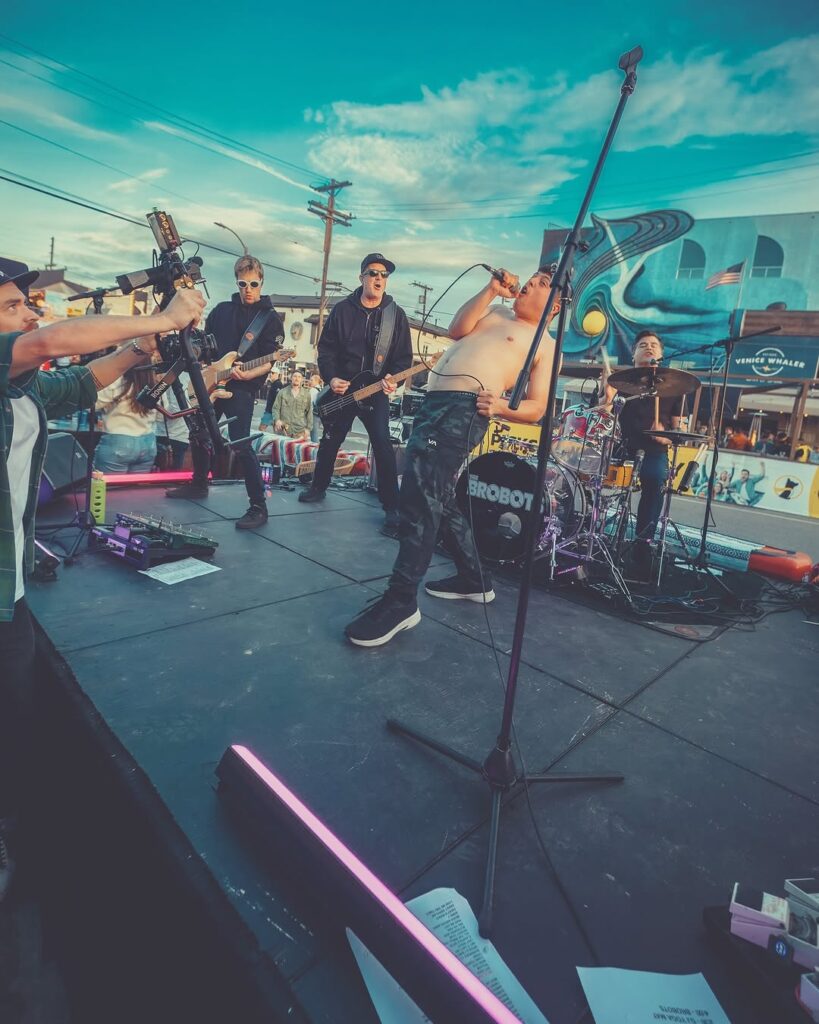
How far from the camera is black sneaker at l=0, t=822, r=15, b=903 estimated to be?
1.80 m

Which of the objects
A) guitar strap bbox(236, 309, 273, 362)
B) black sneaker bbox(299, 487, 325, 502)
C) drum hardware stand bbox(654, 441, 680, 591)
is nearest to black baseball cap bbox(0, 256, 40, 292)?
guitar strap bbox(236, 309, 273, 362)

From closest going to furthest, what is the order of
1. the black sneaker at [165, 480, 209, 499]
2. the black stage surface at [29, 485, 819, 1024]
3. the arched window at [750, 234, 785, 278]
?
the black stage surface at [29, 485, 819, 1024] → the black sneaker at [165, 480, 209, 499] → the arched window at [750, 234, 785, 278]

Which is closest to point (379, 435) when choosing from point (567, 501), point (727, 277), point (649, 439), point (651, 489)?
point (567, 501)

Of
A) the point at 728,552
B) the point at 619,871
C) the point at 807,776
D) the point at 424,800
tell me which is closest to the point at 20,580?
the point at 424,800

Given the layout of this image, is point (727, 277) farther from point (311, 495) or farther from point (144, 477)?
point (144, 477)

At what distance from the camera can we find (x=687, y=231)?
67.9 ft

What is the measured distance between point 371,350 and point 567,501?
7.85 feet

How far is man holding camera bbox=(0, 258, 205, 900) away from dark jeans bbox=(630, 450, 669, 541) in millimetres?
4414

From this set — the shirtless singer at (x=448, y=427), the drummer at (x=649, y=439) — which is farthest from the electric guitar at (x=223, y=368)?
the drummer at (x=649, y=439)

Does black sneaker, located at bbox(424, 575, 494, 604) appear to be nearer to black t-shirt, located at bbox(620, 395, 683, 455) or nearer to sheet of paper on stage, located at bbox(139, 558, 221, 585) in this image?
sheet of paper on stage, located at bbox(139, 558, 221, 585)

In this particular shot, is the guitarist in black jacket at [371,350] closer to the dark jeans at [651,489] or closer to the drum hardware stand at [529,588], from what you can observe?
the dark jeans at [651,489]

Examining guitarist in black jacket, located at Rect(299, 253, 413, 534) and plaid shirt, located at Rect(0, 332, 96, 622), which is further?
guitarist in black jacket, located at Rect(299, 253, 413, 534)

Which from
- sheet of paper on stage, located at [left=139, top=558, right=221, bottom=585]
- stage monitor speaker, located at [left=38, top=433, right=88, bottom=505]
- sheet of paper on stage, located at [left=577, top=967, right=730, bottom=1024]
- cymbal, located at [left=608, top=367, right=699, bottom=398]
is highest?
cymbal, located at [left=608, top=367, right=699, bottom=398]

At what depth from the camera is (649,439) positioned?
4922mm
